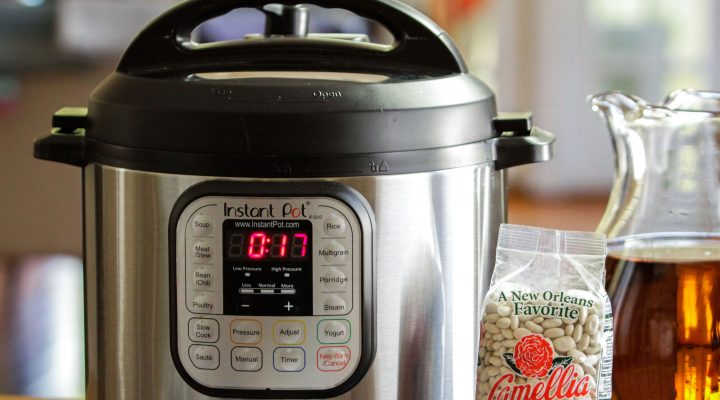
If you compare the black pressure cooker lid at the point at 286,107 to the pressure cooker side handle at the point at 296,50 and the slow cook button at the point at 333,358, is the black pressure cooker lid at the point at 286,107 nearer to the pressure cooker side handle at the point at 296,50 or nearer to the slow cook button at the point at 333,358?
the pressure cooker side handle at the point at 296,50

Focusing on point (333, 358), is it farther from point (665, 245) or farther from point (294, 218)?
point (665, 245)

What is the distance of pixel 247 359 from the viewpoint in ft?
2.29

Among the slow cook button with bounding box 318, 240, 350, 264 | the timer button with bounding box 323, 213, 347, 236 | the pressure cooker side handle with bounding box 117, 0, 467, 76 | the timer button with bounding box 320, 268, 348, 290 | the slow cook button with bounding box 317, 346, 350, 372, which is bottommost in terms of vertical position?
the slow cook button with bounding box 317, 346, 350, 372

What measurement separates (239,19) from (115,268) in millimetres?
2563

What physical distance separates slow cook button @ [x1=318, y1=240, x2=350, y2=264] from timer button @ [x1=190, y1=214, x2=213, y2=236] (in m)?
0.07

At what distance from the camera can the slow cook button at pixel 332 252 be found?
69 cm

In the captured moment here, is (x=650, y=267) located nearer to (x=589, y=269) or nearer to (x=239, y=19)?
(x=589, y=269)

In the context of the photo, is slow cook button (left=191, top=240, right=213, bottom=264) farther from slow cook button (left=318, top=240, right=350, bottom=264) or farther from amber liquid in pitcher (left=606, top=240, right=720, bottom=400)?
amber liquid in pitcher (left=606, top=240, right=720, bottom=400)

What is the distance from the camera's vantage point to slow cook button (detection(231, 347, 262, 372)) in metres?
0.70

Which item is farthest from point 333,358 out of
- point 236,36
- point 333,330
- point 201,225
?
point 236,36

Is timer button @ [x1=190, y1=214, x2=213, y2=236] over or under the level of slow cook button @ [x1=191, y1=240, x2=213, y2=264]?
over

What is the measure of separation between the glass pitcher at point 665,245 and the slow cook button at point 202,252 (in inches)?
11.2

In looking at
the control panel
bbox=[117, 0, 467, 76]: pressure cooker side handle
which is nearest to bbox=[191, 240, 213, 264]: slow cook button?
the control panel

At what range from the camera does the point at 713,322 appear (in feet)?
2.35
